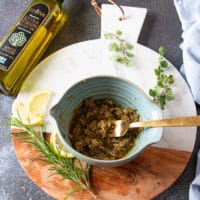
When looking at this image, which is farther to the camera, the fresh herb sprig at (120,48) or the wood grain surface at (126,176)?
the fresh herb sprig at (120,48)

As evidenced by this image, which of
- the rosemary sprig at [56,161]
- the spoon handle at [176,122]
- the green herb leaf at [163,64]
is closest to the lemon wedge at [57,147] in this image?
the rosemary sprig at [56,161]

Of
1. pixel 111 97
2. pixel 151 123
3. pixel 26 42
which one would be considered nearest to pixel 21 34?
pixel 26 42

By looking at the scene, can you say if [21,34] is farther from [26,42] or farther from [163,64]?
[163,64]

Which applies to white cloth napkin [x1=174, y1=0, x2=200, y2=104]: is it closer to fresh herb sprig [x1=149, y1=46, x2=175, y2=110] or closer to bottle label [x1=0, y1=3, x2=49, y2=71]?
fresh herb sprig [x1=149, y1=46, x2=175, y2=110]

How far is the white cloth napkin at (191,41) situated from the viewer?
91 cm

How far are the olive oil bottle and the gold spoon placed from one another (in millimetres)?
263

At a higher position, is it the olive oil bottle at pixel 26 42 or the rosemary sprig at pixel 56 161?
the olive oil bottle at pixel 26 42

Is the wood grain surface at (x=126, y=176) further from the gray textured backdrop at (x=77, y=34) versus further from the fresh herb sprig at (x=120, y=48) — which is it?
the fresh herb sprig at (x=120, y=48)

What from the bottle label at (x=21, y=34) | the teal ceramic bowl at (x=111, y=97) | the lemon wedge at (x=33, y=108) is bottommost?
the lemon wedge at (x=33, y=108)

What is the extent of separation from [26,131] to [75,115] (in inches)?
4.4

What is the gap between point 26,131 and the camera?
881 millimetres

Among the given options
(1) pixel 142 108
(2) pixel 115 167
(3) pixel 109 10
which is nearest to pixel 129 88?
(1) pixel 142 108

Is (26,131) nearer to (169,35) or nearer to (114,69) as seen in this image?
(114,69)

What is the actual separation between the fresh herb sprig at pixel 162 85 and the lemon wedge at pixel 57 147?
0.22 meters
